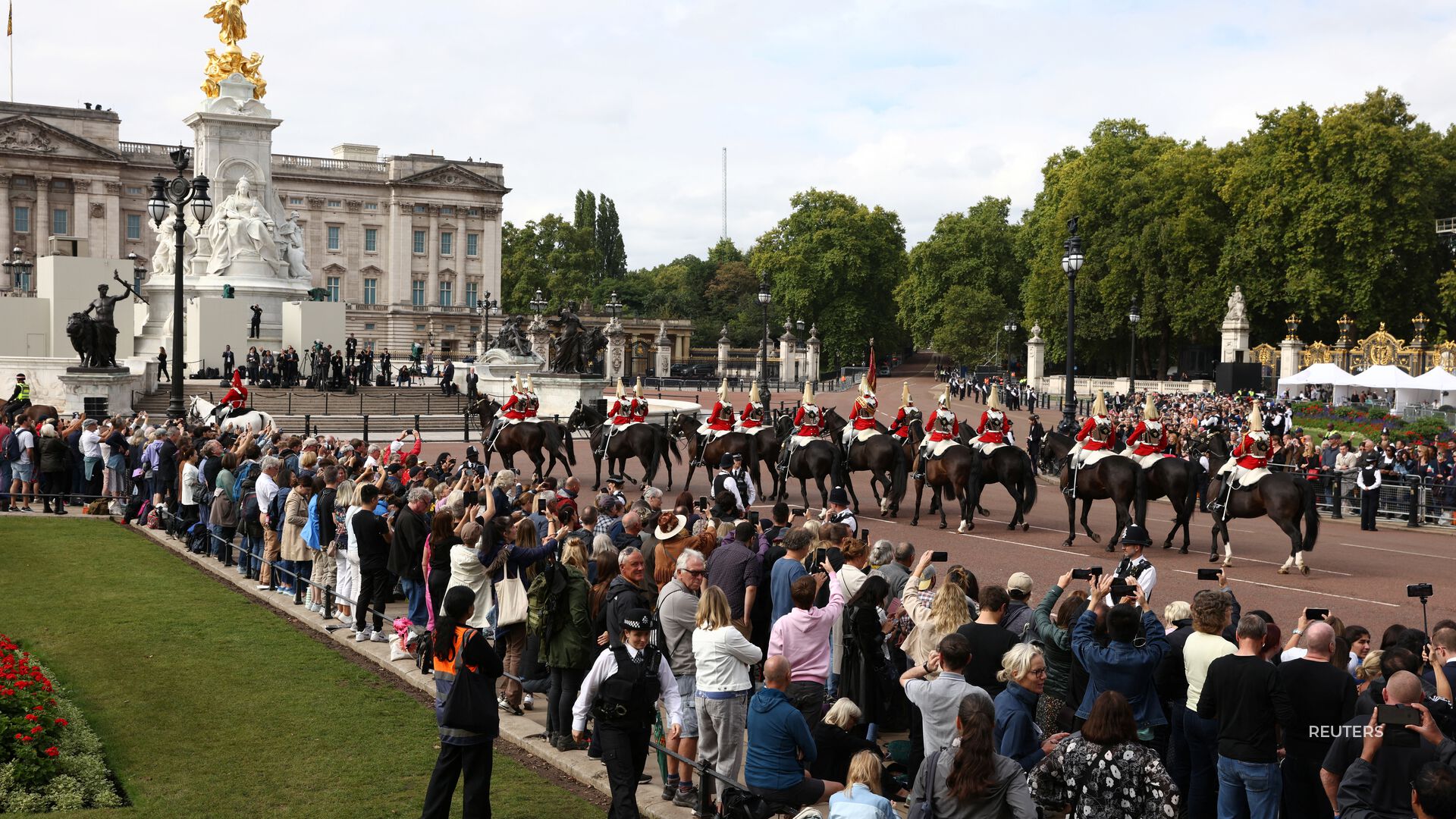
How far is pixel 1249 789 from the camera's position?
7160mm

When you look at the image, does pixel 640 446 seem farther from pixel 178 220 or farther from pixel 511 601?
pixel 511 601

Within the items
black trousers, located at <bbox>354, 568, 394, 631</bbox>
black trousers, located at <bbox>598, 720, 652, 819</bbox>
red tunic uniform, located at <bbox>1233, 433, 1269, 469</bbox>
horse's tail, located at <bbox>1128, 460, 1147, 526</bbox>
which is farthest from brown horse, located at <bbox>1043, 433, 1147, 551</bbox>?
black trousers, located at <bbox>598, 720, 652, 819</bbox>

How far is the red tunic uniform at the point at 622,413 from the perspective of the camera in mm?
25594

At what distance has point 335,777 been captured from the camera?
9.42m

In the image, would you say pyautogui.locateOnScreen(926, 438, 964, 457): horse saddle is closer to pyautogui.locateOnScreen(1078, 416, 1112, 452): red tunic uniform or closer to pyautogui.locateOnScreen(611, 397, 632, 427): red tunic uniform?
pyautogui.locateOnScreen(1078, 416, 1112, 452): red tunic uniform

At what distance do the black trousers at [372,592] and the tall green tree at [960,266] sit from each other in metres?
78.3

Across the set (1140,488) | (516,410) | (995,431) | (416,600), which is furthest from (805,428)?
(416,600)

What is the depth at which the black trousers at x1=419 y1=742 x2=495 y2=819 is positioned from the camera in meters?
7.94

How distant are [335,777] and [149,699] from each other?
303 centimetres

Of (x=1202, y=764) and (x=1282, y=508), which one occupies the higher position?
(x=1282, y=508)

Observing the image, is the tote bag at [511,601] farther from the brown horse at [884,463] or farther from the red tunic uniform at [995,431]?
the red tunic uniform at [995,431]

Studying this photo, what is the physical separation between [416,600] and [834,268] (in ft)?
271

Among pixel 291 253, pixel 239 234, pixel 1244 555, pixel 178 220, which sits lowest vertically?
pixel 1244 555

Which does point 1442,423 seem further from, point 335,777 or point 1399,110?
point 335,777
